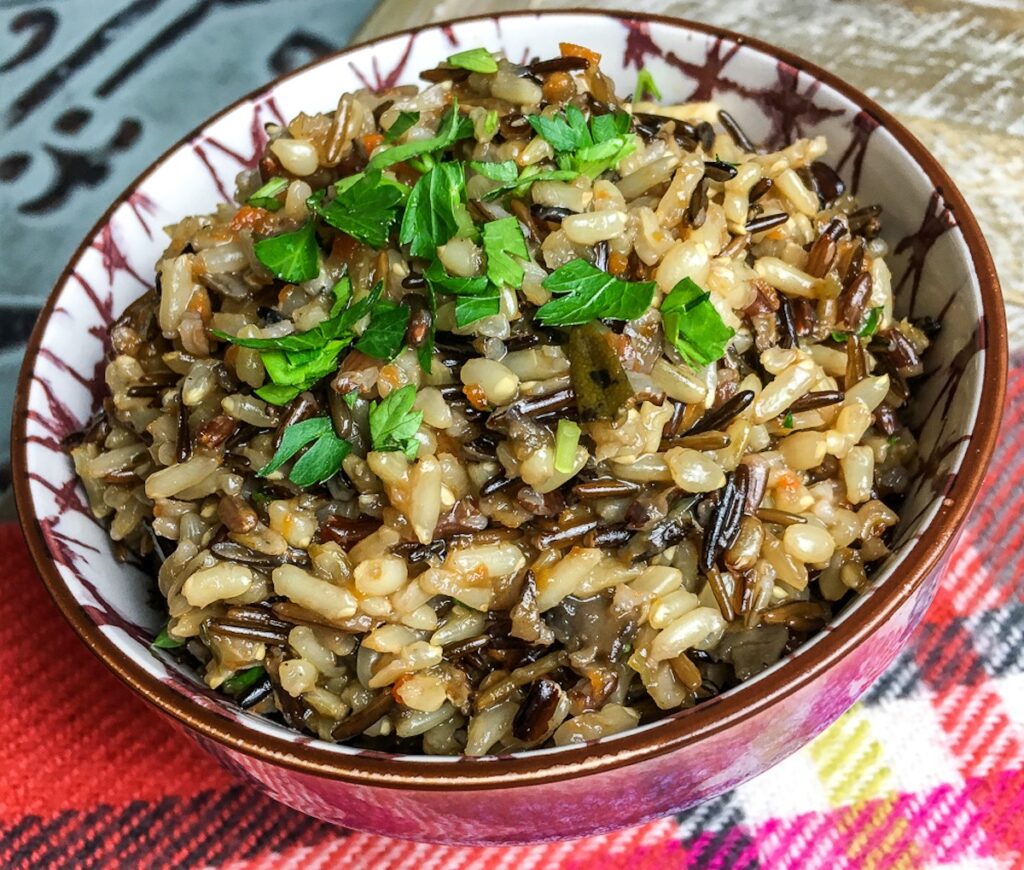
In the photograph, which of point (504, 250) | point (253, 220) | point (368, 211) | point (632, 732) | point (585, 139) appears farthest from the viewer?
point (253, 220)

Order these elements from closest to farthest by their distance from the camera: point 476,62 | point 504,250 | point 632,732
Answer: point 632,732, point 504,250, point 476,62

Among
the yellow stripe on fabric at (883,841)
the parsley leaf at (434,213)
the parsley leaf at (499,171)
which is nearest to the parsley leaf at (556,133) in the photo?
the parsley leaf at (499,171)

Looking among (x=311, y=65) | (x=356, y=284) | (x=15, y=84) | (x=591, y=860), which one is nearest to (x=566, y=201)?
(x=356, y=284)

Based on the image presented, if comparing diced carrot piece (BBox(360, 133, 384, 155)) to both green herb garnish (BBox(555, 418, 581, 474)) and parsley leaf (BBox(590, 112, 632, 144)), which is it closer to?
parsley leaf (BBox(590, 112, 632, 144))

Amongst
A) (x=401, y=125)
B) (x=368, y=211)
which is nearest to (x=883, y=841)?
(x=368, y=211)

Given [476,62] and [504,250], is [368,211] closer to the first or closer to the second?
[504,250]

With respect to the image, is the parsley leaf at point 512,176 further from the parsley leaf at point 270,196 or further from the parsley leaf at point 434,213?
the parsley leaf at point 270,196

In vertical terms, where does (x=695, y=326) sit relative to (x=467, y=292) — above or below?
below

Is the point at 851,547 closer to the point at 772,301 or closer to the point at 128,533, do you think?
the point at 772,301
